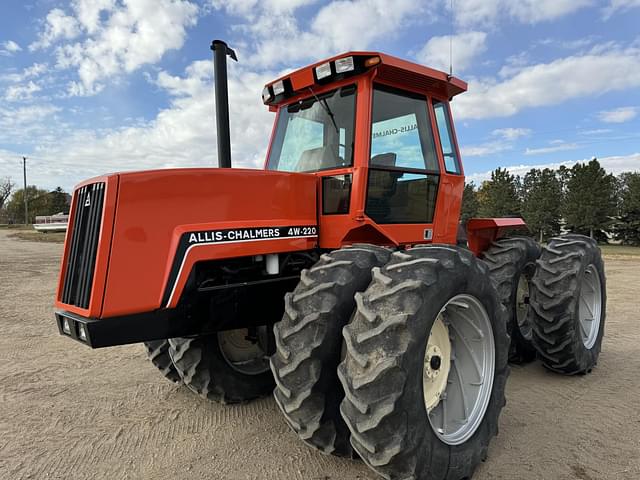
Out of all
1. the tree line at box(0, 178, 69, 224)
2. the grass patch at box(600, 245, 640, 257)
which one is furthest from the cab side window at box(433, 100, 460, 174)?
the tree line at box(0, 178, 69, 224)

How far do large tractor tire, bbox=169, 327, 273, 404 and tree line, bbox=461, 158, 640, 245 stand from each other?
3316 centimetres

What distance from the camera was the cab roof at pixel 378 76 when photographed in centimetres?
336

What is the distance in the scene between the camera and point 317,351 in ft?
8.58

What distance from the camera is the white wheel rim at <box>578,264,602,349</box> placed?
4.94 m

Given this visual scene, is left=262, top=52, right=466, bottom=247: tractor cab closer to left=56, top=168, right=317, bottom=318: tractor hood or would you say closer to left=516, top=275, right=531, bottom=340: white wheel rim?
left=56, top=168, right=317, bottom=318: tractor hood

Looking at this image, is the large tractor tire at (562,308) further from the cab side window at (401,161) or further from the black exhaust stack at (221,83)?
the black exhaust stack at (221,83)

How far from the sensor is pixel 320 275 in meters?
2.78

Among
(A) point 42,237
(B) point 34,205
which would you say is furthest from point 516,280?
(B) point 34,205

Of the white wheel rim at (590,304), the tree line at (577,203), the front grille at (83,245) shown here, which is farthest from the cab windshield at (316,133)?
the tree line at (577,203)

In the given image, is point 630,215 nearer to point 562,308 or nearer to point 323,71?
point 562,308

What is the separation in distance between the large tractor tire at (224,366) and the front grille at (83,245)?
3.68 feet

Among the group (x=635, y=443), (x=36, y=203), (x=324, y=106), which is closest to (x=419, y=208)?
(x=324, y=106)

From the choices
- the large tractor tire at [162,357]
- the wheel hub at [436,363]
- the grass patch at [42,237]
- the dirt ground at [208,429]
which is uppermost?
the wheel hub at [436,363]

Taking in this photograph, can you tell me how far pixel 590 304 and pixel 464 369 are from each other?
107 inches
